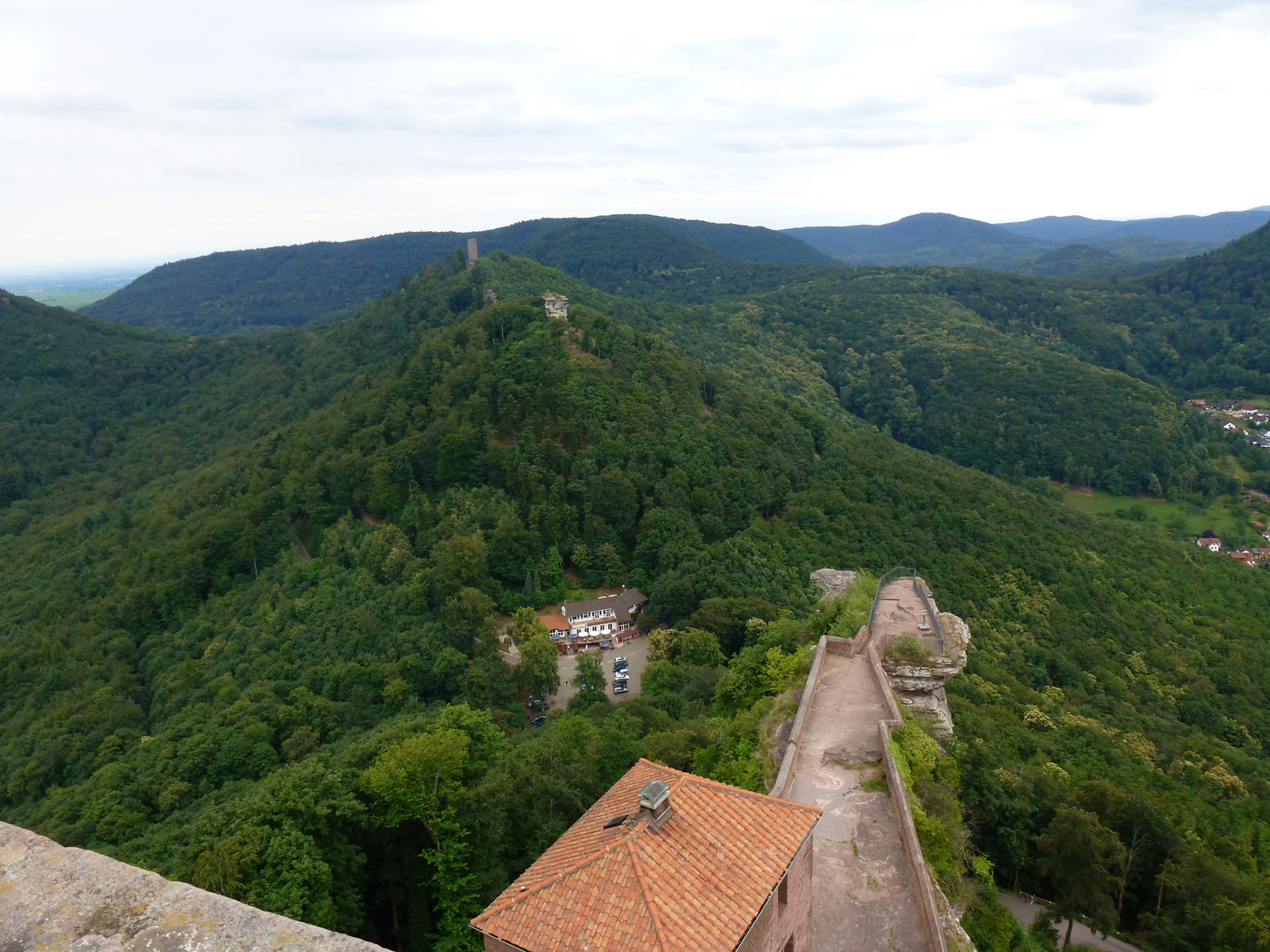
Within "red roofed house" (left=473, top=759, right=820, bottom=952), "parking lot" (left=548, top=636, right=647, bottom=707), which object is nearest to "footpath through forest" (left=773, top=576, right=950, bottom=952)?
"red roofed house" (left=473, top=759, right=820, bottom=952)

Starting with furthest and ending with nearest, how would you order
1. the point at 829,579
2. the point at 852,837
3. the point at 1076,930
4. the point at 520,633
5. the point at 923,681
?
the point at 829,579 < the point at 520,633 < the point at 1076,930 < the point at 923,681 < the point at 852,837

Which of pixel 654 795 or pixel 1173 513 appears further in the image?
pixel 1173 513

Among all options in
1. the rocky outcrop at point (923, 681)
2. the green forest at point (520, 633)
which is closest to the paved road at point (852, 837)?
the green forest at point (520, 633)

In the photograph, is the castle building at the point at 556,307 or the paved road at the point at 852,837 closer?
the paved road at the point at 852,837

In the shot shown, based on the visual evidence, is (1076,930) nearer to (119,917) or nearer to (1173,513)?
(119,917)

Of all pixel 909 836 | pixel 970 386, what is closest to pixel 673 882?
pixel 909 836

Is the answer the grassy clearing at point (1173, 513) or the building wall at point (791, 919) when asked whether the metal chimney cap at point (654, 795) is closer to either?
the building wall at point (791, 919)
